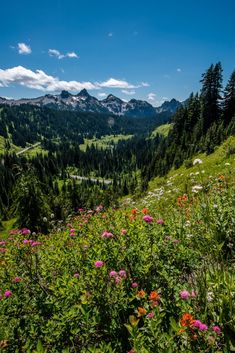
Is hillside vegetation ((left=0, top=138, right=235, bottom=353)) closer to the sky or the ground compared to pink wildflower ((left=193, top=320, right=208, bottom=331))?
closer to the ground

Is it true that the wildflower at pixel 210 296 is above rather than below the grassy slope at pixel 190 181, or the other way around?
above

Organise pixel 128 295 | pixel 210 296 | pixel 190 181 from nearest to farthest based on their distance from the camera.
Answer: pixel 210 296 < pixel 128 295 < pixel 190 181

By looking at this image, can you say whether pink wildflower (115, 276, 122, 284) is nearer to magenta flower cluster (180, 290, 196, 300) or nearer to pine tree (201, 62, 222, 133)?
magenta flower cluster (180, 290, 196, 300)

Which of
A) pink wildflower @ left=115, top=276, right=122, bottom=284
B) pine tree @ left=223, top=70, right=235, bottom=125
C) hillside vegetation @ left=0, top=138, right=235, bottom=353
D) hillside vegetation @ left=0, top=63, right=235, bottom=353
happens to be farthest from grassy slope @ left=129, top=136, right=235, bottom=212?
pine tree @ left=223, top=70, right=235, bottom=125

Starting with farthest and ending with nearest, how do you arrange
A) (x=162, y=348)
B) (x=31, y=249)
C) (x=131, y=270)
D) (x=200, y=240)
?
(x=200, y=240) < (x=31, y=249) < (x=131, y=270) < (x=162, y=348)

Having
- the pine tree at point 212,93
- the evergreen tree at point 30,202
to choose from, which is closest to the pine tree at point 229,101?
the pine tree at point 212,93

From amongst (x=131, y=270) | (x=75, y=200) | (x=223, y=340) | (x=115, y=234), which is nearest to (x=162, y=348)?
(x=223, y=340)

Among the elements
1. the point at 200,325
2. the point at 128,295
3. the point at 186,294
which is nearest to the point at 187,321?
the point at 200,325

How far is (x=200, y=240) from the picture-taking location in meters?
5.34

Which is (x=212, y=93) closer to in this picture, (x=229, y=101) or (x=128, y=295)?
(x=229, y=101)

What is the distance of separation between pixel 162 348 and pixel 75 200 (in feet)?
299

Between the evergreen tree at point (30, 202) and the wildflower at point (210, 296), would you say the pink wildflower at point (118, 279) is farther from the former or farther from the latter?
the evergreen tree at point (30, 202)

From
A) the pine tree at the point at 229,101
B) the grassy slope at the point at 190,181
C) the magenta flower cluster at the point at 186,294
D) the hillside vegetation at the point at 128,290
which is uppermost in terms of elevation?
the pine tree at the point at 229,101

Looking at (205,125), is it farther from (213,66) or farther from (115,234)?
(115,234)
